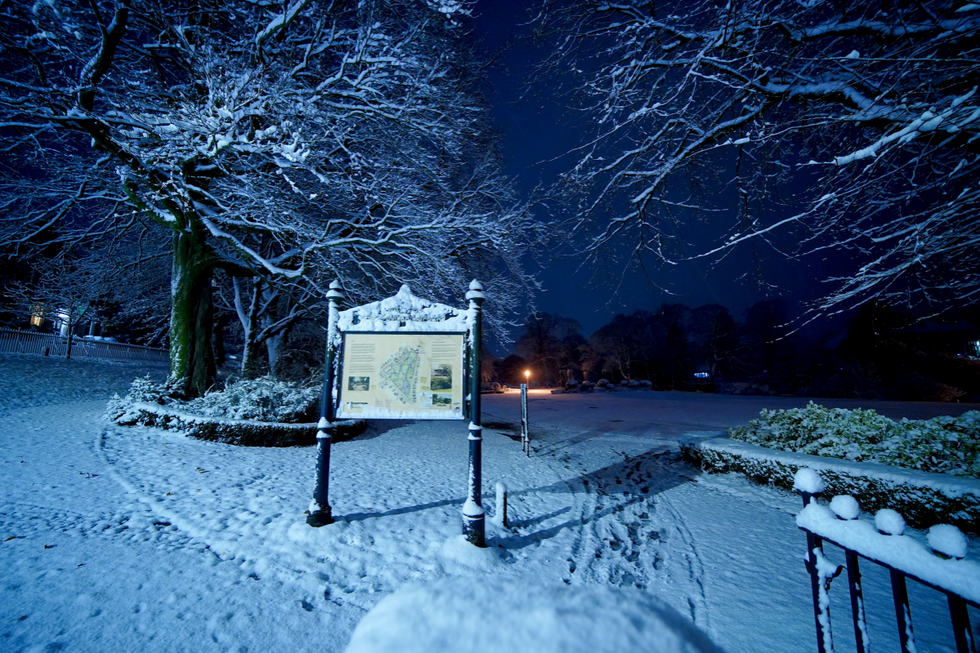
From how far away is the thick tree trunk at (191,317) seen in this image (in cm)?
988

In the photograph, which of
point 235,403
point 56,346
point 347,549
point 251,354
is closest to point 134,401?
point 235,403

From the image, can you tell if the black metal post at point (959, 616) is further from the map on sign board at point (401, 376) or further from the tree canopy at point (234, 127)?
the tree canopy at point (234, 127)

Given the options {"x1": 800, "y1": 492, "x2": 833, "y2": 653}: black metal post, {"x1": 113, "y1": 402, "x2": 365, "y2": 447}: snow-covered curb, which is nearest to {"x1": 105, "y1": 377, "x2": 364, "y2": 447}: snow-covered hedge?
{"x1": 113, "y1": 402, "x2": 365, "y2": 447}: snow-covered curb

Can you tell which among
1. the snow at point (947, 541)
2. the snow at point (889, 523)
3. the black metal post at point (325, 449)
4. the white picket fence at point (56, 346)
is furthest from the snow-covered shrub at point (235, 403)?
the white picket fence at point (56, 346)

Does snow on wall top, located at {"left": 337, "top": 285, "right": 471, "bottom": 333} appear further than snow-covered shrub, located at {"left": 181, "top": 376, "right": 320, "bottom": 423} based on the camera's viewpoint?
No

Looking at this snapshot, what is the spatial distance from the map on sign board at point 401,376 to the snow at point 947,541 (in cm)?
361

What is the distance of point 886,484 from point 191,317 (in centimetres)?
1436

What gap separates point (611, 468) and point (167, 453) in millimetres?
8512

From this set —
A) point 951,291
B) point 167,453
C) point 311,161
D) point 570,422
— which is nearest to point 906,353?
point 570,422

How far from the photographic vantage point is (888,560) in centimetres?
148

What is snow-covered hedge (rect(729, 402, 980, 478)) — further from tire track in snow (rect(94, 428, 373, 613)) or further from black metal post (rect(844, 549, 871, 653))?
tire track in snow (rect(94, 428, 373, 613))

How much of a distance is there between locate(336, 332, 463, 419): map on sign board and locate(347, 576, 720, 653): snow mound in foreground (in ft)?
10.7

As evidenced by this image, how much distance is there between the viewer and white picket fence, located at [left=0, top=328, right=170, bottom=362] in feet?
65.1

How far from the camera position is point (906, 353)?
23.8 metres
